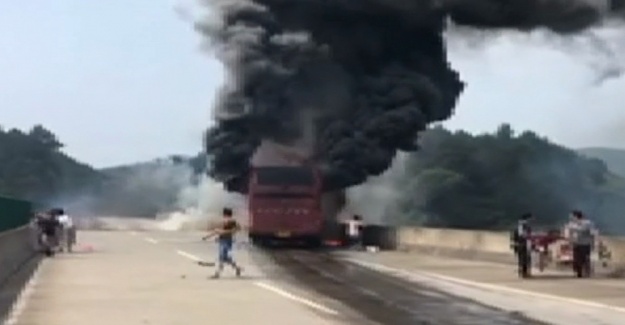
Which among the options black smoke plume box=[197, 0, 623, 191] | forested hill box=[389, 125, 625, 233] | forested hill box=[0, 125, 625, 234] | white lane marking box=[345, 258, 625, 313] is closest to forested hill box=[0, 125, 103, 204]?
forested hill box=[0, 125, 625, 234]

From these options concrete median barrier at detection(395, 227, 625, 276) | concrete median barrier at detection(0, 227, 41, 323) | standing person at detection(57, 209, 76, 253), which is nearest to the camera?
concrete median barrier at detection(0, 227, 41, 323)

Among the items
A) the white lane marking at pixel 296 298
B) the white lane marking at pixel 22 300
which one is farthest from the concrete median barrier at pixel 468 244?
the white lane marking at pixel 22 300

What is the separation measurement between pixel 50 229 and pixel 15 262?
836cm

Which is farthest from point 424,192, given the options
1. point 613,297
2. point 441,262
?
point 613,297

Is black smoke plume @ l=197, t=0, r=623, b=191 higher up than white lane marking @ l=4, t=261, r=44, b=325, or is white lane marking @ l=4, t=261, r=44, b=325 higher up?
black smoke plume @ l=197, t=0, r=623, b=191

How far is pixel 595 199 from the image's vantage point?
15638 centimetres

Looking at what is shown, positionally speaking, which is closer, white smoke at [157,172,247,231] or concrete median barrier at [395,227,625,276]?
concrete median barrier at [395,227,625,276]

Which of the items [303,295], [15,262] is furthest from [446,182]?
[303,295]

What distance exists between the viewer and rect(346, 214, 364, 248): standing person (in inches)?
1954

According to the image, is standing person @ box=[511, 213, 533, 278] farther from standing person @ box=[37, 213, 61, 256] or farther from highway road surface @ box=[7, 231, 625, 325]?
standing person @ box=[37, 213, 61, 256]

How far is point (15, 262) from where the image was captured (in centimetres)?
3372

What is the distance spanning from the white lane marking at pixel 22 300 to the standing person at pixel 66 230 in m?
12.1

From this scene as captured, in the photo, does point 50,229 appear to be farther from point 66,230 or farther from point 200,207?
point 200,207

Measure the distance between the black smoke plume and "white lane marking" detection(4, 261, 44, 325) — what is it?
2850cm
